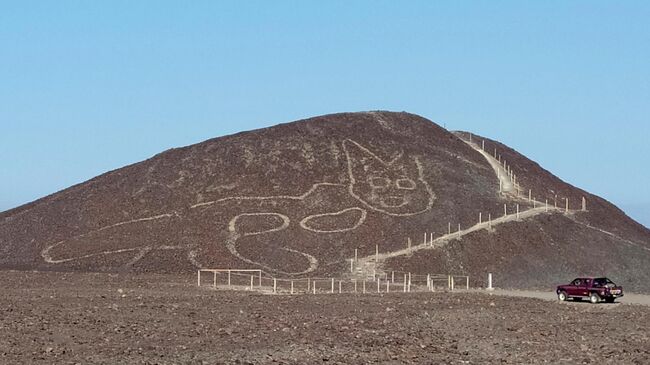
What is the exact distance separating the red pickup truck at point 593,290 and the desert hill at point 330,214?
18.2 meters

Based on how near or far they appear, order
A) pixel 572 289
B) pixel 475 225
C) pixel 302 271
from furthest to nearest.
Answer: pixel 475 225 < pixel 302 271 < pixel 572 289

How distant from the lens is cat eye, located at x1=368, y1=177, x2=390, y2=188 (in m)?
101

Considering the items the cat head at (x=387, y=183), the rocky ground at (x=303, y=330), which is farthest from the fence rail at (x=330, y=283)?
the cat head at (x=387, y=183)

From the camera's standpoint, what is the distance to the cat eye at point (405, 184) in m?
101

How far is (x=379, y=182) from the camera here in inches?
4003

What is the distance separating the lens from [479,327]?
40406 mm

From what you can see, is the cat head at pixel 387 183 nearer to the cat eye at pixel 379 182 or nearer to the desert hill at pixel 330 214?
the cat eye at pixel 379 182

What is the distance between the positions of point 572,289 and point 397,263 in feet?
76.9

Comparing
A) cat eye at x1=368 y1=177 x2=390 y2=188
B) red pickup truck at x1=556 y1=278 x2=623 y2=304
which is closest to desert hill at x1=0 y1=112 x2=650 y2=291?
cat eye at x1=368 y1=177 x2=390 y2=188

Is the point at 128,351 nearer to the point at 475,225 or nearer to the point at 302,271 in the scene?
the point at 302,271

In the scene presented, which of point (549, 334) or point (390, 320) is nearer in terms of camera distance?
point (549, 334)

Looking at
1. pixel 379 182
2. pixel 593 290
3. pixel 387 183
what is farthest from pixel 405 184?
pixel 593 290

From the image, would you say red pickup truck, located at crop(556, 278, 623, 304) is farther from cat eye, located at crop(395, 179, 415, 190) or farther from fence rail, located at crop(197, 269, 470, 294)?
cat eye, located at crop(395, 179, 415, 190)

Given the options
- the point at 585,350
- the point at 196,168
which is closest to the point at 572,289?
the point at 585,350
